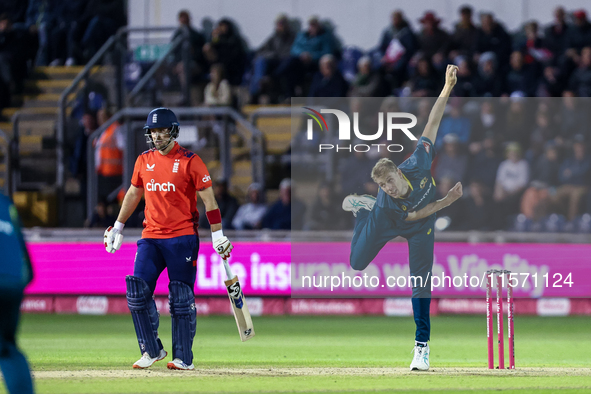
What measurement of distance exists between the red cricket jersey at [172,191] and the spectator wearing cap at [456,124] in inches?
221

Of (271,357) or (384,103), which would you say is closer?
(271,357)

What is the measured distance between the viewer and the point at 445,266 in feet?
44.2

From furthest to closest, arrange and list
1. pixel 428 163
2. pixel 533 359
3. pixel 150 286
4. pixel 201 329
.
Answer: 1. pixel 201 329
2. pixel 533 359
3. pixel 428 163
4. pixel 150 286

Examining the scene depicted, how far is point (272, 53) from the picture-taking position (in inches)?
744

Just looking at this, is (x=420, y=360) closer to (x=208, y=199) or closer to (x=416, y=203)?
(x=416, y=203)

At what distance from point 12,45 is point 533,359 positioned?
14486 millimetres

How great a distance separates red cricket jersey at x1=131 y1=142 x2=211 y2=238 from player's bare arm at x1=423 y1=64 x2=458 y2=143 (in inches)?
91.7

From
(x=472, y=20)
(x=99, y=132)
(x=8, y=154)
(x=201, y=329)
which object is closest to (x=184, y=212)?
(x=201, y=329)

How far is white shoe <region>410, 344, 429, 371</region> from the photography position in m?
8.50

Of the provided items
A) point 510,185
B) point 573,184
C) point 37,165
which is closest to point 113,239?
point 510,185

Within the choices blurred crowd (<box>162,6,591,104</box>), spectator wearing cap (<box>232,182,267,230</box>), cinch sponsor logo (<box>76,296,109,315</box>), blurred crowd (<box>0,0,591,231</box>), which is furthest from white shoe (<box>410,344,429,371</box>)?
blurred crowd (<box>162,6,591,104</box>)

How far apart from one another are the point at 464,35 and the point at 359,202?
9225 mm

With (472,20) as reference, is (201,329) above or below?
below

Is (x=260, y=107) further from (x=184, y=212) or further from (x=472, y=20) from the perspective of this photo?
(x=184, y=212)
